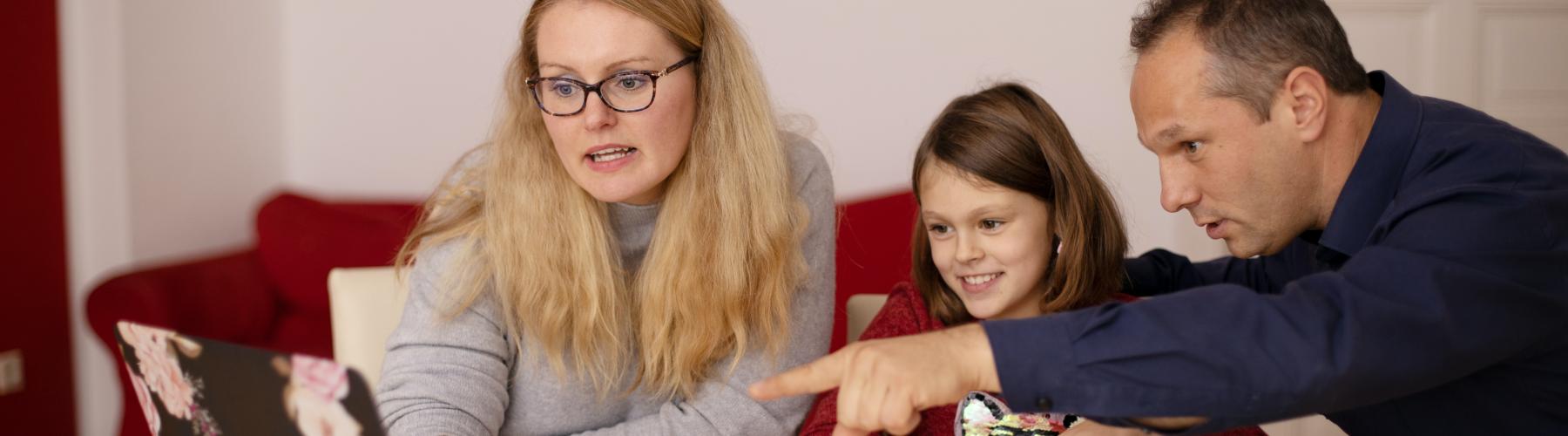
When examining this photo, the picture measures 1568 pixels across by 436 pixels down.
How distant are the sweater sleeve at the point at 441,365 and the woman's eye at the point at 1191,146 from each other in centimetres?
84

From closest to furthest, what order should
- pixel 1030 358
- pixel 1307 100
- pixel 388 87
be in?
pixel 1030 358 < pixel 1307 100 < pixel 388 87

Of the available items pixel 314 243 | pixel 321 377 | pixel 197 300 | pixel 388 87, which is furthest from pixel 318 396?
pixel 388 87

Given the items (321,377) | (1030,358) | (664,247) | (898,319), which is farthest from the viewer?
(898,319)

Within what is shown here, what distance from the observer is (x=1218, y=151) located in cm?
117

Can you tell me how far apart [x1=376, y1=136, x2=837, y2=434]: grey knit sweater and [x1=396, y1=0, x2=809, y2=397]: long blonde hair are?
23 millimetres

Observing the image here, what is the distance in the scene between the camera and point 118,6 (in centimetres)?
282

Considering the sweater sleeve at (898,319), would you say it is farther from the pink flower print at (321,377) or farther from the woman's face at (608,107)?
the pink flower print at (321,377)

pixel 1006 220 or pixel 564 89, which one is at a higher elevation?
pixel 564 89

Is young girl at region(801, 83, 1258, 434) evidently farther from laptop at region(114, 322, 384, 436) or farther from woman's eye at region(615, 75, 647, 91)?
laptop at region(114, 322, 384, 436)

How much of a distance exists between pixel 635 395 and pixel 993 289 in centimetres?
49

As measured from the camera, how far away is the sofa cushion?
2.85m

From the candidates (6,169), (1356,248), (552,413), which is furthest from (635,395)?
(6,169)

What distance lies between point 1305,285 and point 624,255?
907 millimetres

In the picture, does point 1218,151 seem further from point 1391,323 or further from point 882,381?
point 882,381
